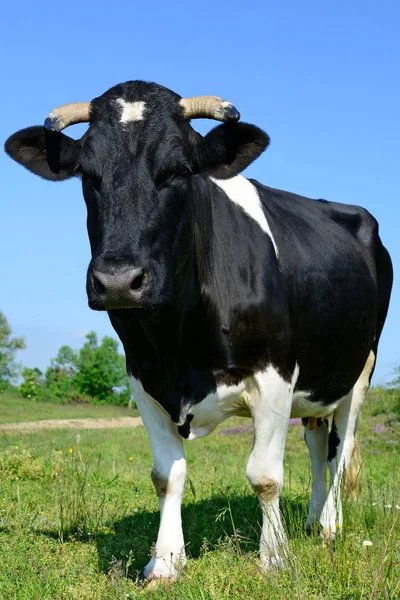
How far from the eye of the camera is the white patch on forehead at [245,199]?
5340 millimetres

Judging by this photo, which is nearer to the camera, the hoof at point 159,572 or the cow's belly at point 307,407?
the hoof at point 159,572

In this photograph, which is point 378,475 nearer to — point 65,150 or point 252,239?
point 252,239

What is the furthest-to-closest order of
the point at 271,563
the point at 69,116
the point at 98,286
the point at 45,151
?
1. the point at 45,151
2. the point at 69,116
3. the point at 271,563
4. the point at 98,286

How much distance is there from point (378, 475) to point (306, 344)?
5833mm

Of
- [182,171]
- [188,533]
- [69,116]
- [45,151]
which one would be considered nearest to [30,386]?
[188,533]

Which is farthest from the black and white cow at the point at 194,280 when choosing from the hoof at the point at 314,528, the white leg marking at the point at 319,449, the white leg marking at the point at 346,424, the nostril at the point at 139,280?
the white leg marking at the point at 319,449

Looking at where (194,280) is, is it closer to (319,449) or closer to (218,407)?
(218,407)

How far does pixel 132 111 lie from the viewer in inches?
171

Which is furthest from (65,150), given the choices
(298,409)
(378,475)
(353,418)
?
(378,475)

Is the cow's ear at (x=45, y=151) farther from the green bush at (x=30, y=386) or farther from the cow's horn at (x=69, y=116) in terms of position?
the green bush at (x=30, y=386)

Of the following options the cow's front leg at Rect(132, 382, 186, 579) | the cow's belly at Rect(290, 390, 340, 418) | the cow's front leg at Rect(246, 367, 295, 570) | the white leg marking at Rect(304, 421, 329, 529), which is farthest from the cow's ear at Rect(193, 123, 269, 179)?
the white leg marking at Rect(304, 421, 329, 529)

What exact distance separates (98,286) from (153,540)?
2.71 meters

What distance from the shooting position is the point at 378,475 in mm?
10641

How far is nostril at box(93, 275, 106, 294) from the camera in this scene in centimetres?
383
